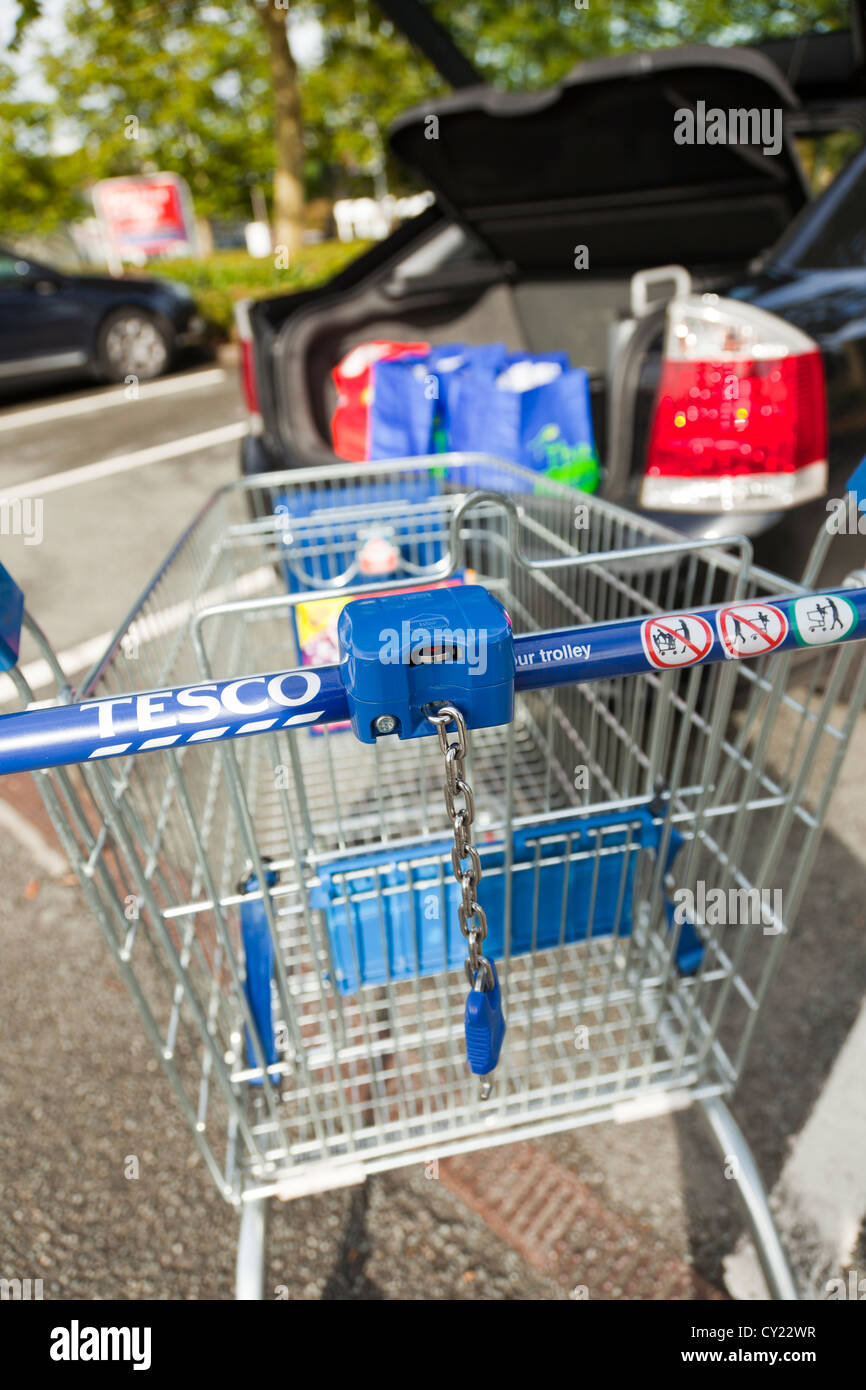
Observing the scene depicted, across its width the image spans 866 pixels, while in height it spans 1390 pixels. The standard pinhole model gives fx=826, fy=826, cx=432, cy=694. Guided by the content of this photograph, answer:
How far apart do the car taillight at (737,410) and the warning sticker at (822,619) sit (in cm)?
118

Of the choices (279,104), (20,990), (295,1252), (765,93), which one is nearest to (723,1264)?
(295,1252)

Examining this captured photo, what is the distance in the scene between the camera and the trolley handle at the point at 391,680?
31.7 inches

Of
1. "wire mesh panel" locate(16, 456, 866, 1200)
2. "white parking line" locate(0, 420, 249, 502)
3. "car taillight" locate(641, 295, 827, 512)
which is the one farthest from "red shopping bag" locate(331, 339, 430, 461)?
"white parking line" locate(0, 420, 249, 502)

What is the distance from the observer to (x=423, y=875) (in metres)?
1.44

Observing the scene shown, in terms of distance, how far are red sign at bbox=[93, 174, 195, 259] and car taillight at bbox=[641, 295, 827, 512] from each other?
14339 millimetres

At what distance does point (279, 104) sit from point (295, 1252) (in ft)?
52.6

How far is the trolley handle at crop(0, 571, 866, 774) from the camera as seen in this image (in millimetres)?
805

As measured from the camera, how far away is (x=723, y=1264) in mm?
1543

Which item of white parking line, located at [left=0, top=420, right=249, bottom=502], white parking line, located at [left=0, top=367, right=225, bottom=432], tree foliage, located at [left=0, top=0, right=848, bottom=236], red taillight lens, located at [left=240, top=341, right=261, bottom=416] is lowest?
red taillight lens, located at [left=240, top=341, right=261, bottom=416]

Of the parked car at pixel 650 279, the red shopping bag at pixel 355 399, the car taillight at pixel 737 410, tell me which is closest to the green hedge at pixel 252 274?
the parked car at pixel 650 279

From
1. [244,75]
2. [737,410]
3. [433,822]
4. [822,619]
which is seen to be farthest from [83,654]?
[244,75]
